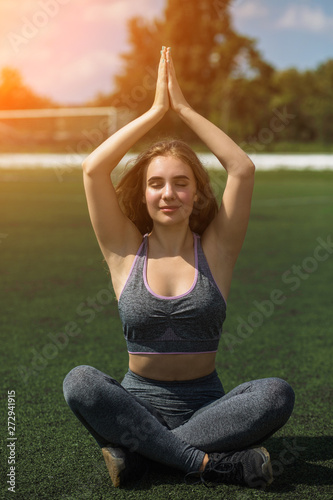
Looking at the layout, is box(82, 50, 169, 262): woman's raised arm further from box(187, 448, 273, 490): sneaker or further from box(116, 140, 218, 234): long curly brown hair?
box(187, 448, 273, 490): sneaker

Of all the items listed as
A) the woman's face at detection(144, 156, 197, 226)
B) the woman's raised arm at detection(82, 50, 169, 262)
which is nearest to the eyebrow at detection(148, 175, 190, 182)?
the woman's face at detection(144, 156, 197, 226)

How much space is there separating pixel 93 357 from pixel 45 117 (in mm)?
43894

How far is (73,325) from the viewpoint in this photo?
5051 millimetres

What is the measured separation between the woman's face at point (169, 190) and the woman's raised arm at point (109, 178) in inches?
5.7

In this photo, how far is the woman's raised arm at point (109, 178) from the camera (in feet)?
8.93

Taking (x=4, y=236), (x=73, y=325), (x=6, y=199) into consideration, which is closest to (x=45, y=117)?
(x=6, y=199)

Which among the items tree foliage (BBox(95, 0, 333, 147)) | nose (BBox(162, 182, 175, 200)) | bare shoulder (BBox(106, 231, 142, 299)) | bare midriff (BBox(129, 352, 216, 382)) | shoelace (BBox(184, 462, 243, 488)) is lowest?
shoelace (BBox(184, 462, 243, 488))

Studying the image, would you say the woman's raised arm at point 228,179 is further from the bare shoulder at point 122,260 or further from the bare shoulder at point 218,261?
the bare shoulder at point 122,260

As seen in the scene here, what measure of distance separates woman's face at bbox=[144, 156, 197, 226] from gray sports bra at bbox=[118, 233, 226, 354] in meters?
0.28

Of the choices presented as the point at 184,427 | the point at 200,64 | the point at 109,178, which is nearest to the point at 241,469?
the point at 184,427

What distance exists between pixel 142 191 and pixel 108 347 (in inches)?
73.9

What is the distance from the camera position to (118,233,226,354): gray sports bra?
2.63 m

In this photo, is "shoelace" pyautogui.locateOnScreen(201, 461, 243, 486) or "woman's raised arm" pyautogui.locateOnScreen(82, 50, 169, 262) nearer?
"shoelace" pyautogui.locateOnScreen(201, 461, 243, 486)

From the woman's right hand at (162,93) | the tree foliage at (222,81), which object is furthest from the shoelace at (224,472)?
the tree foliage at (222,81)
